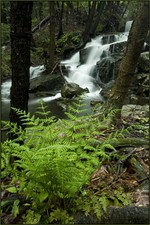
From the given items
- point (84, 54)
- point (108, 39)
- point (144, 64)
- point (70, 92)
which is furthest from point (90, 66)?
point (70, 92)

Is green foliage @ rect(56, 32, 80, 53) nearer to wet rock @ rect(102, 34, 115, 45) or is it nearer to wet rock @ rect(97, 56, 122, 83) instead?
wet rock @ rect(102, 34, 115, 45)

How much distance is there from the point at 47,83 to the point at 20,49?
972cm

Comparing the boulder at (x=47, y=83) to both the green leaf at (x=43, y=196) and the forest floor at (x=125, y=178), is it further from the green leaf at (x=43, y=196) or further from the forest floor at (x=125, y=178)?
the green leaf at (x=43, y=196)

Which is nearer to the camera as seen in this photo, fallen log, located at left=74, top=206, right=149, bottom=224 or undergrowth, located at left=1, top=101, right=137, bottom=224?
undergrowth, located at left=1, top=101, right=137, bottom=224

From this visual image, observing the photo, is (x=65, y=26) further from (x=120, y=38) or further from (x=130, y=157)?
(x=130, y=157)

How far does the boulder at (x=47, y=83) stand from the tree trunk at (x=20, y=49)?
8.98m

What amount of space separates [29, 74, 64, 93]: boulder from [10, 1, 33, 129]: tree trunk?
8.98m

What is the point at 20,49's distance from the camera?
376 cm

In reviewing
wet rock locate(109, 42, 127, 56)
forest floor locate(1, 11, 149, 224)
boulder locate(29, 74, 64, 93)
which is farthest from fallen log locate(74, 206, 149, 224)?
wet rock locate(109, 42, 127, 56)

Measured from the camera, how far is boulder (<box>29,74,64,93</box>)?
13.2 meters

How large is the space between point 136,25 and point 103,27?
62.7 ft

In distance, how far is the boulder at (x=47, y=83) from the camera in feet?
43.2

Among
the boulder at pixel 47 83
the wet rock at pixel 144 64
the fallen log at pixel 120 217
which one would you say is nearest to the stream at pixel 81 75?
the boulder at pixel 47 83

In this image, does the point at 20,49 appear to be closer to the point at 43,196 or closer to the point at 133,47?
the point at 133,47
